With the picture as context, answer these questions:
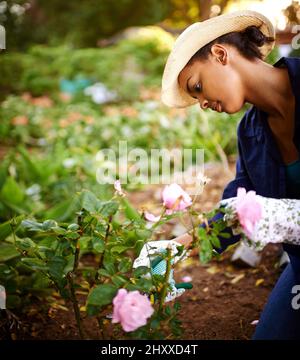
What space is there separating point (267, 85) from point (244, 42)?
0.18 meters

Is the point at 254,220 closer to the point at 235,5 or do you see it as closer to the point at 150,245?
the point at 150,245

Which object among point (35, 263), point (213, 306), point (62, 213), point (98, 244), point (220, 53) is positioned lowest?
point (213, 306)

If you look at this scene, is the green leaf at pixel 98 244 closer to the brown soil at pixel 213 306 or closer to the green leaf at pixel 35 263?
the green leaf at pixel 35 263

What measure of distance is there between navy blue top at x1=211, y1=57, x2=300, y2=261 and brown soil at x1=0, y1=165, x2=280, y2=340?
50 centimetres

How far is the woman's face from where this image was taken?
4.88 feet

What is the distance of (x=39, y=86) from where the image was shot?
23.5ft

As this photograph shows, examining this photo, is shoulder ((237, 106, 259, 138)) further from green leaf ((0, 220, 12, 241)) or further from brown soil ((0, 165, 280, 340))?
green leaf ((0, 220, 12, 241))

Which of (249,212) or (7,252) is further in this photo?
(7,252)

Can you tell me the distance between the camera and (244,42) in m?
1.55

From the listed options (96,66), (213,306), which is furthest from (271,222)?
(96,66)

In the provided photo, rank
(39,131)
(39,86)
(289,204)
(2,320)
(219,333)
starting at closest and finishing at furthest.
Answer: (289,204)
(2,320)
(219,333)
(39,131)
(39,86)

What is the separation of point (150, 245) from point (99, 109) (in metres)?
5.17

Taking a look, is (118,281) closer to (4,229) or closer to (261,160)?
(261,160)
